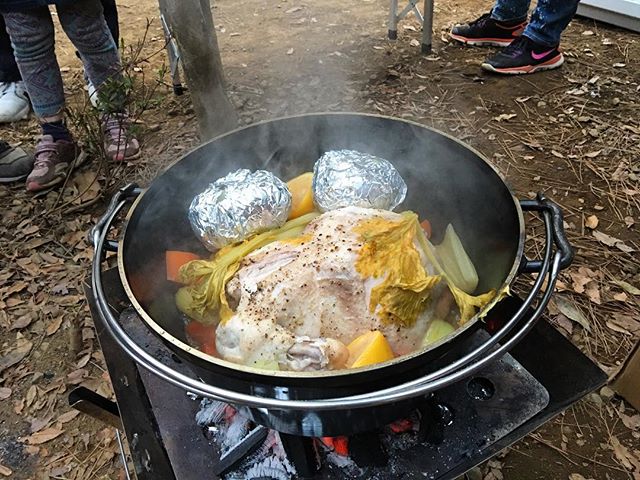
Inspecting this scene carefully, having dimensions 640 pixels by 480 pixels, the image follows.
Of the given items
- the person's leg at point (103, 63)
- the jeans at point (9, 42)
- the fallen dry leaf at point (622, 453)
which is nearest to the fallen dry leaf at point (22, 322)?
the person's leg at point (103, 63)

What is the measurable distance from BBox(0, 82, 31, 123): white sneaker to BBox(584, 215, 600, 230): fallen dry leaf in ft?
13.4

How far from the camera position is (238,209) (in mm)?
1754

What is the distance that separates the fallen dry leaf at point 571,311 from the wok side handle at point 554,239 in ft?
3.81

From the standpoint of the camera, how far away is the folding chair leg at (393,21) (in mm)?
4790

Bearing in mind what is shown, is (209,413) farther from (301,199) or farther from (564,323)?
(564,323)

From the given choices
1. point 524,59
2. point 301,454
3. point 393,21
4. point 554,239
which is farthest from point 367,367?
point 393,21

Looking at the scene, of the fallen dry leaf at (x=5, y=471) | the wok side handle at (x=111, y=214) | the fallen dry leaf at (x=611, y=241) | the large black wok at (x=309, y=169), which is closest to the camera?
the large black wok at (x=309, y=169)

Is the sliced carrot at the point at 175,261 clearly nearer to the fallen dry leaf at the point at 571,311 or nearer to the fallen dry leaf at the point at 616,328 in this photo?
the fallen dry leaf at the point at 571,311

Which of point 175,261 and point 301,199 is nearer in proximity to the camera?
point 175,261

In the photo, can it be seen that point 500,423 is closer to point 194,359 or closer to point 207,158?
point 194,359

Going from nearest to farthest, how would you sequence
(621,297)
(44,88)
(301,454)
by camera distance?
(301,454) → (621,297) → (44,88)

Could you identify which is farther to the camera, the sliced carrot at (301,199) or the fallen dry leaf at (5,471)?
the fallen dry leaf at (5,471)

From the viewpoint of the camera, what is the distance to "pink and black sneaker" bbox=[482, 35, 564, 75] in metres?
4.34

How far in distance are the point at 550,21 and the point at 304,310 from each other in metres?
3.78
